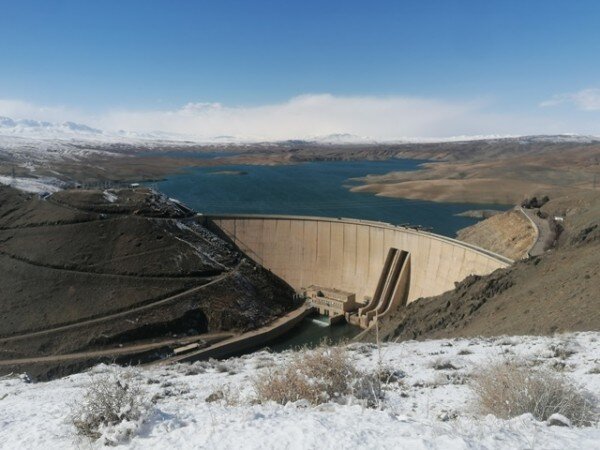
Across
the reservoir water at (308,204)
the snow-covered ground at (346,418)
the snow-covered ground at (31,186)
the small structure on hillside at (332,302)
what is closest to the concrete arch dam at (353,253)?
the small structure on hillside at (332,302)

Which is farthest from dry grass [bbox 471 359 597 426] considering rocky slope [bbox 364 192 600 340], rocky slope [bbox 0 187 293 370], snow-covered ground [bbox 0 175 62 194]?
snow-covered ground [bbox 0 175 62 194]

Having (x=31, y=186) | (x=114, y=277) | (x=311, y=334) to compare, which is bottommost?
(x=311, y=334)

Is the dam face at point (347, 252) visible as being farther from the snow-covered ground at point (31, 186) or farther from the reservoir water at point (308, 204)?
the snow-covered ground at point (31, 186)

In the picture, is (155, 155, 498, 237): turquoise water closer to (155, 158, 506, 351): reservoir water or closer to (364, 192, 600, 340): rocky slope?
(155, 158, 506, 351): reservoir water

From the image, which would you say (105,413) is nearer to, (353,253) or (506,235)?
(353,253)

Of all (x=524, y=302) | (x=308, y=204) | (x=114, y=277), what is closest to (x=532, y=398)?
(x=524, y=302)

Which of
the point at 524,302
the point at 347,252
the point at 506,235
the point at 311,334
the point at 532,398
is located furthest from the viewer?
the point at 506,235

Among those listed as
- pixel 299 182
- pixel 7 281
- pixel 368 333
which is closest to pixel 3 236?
pixel 7 281

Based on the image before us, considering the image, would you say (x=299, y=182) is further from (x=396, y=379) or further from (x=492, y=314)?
(x=396, y=379)
